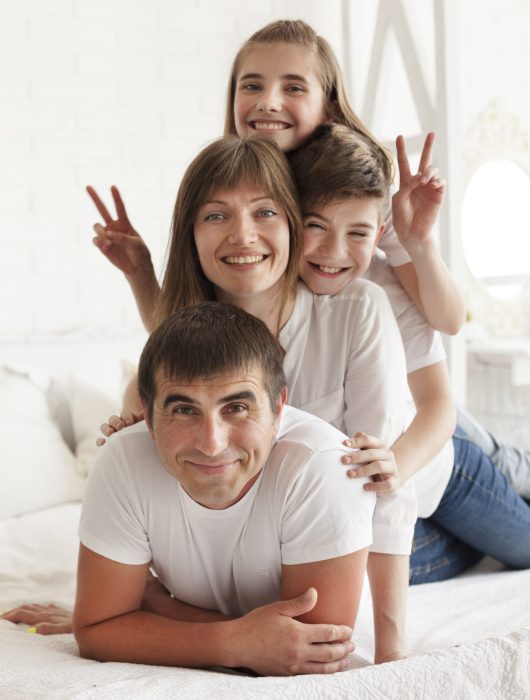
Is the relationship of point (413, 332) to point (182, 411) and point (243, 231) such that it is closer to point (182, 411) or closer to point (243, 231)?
point (243, 231)

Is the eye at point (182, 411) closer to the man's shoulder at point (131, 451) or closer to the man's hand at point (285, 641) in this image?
the man's shoulder at point (131, 451)

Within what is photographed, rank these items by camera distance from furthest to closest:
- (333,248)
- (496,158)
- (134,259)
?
(496,158), (134,259), (333,248)

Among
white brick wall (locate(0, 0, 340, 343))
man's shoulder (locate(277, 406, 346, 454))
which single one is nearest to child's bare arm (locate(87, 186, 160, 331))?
man's shoulder (locate(277, 406, 346, 454))

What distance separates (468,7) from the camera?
14.2 feet

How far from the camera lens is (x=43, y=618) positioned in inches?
67.2

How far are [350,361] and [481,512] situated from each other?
71 centimetres

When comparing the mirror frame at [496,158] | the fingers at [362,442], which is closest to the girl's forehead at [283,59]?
the fingers at [362,442]

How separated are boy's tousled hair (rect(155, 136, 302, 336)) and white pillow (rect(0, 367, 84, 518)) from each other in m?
1.09

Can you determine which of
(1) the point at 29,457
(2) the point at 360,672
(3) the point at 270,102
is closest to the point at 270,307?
(3) the point at 270,102

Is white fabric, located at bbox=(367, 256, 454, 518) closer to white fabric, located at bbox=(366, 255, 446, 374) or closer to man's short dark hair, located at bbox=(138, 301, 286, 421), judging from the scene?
white fabric, located at bbox=(366, 255, 446, 374)

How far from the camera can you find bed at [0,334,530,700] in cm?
119

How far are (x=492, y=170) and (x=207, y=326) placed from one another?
3428 millimetres

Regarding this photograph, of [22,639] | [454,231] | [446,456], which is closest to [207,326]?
[22,639]

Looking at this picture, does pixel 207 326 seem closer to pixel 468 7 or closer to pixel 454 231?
pixel 454 231
